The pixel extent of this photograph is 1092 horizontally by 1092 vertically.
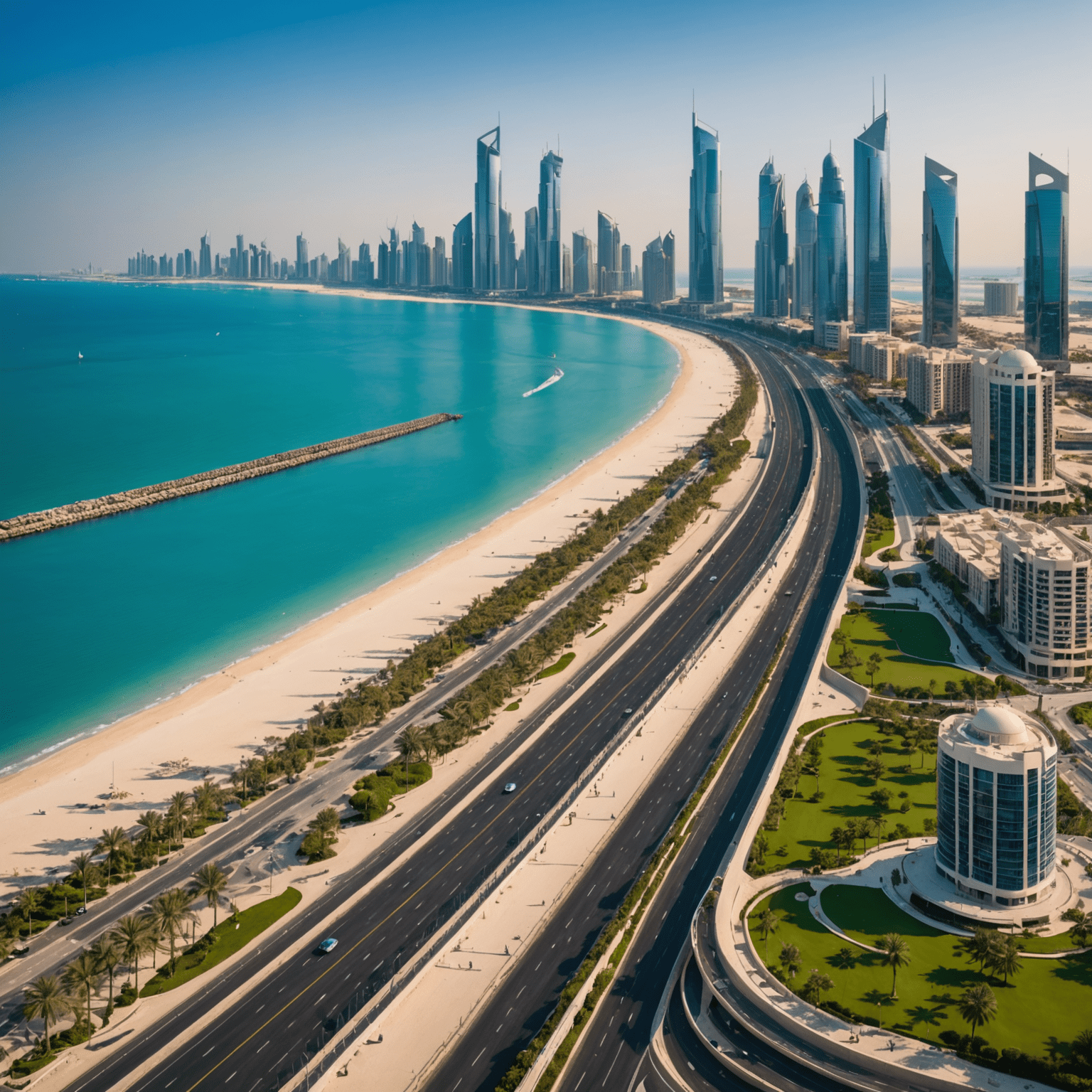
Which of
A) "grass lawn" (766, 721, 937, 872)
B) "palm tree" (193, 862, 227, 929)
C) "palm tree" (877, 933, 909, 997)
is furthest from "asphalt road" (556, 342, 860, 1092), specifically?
"palm tree" (193, 862, 227, 929)

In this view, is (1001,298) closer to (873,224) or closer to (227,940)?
(873,224)

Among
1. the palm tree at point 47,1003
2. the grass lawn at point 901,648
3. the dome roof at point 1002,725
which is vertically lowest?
the palm tree at point 47,1003

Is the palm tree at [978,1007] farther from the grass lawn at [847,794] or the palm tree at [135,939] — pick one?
the palm tree at [135,939]

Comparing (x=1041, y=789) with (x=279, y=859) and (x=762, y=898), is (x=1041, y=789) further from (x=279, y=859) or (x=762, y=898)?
(x=279, y=859)

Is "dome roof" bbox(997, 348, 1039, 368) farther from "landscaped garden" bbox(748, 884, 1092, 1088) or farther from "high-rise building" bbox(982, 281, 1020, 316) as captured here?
"high-rise building" bbox(982, 281, 1020, 316)

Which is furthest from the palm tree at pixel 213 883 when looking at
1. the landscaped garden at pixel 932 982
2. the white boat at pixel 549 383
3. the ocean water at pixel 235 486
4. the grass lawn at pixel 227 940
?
the white boat at pixel 549 383

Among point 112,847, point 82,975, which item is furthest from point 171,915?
point 112,847

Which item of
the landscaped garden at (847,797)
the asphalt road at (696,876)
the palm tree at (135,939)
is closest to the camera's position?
the asphalt road at (696,876)
